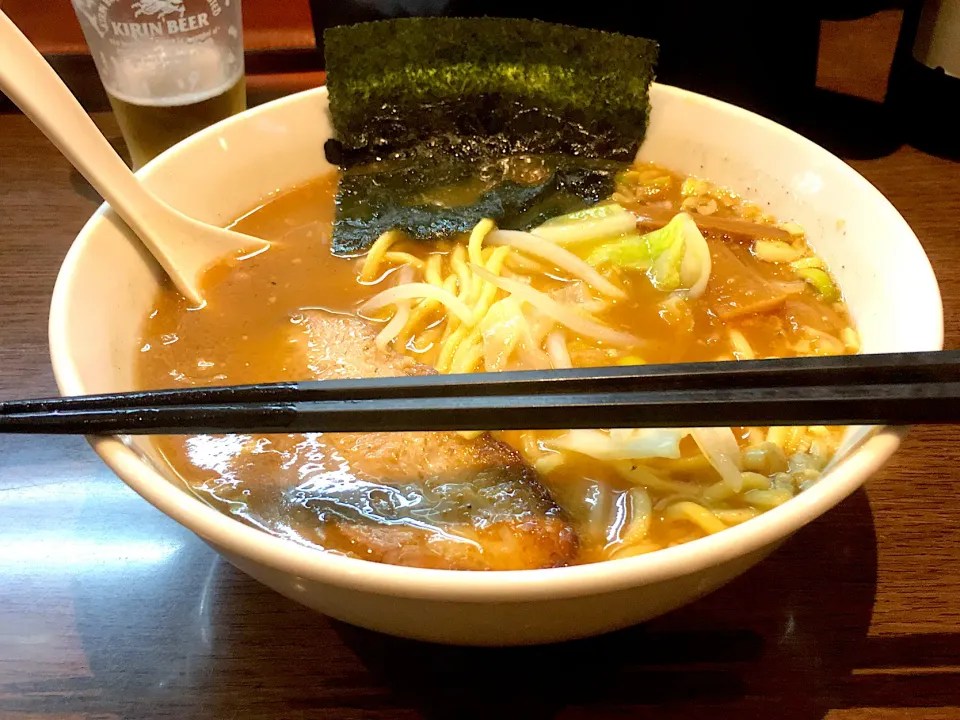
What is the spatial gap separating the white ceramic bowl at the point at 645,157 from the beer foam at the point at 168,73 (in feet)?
1.21

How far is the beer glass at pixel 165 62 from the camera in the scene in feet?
5.76

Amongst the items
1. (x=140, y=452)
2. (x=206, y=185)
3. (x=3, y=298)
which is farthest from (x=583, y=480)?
(x=3, y=298)

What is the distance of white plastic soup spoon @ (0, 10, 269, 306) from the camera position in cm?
116

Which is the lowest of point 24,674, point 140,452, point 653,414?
point 24,674

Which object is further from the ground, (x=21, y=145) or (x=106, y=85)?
(x=106, y=85)

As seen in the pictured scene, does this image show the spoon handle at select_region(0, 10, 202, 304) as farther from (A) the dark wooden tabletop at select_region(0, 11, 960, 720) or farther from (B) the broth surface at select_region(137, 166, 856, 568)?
(A) the dark wooden tabletop at select_region(0, 11, 960, 720)

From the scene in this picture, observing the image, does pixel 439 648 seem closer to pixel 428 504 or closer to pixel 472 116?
pixel 428 504

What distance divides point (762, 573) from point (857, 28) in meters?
2.40

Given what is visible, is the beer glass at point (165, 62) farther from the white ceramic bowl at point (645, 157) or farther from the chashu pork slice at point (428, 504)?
the chashu pork slice at point (428, 504)

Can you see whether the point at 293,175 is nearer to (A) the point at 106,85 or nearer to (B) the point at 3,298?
(A) the point at 106,85

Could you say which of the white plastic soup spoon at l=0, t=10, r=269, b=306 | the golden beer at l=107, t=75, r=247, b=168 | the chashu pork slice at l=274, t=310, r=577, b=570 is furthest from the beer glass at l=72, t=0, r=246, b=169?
the chashu pork slice at l=274, t=310, r=577, b=570

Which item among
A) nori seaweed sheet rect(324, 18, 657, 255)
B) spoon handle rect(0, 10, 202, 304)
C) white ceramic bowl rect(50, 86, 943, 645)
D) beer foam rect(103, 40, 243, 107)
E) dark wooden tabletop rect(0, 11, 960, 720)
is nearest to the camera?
white ceramic bowl rect(50, 86, 943, 645)

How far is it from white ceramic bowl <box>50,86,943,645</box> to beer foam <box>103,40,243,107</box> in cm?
37

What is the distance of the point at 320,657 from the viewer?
1039 mm
